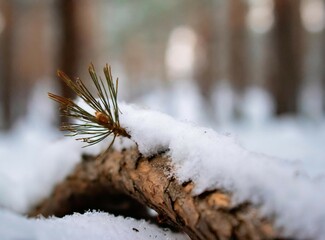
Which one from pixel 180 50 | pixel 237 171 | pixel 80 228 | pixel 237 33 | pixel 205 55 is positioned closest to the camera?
pixel 237 171

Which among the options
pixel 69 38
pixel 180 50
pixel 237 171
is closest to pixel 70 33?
pixel 69 38

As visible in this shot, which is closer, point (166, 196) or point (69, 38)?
point (166, 196)

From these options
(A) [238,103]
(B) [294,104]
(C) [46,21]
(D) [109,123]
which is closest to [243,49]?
(A) [238,103]

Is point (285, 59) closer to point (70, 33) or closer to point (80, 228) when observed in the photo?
point (70, 33)

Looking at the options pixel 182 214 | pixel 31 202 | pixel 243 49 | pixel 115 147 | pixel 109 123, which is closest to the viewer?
pixel 182 214

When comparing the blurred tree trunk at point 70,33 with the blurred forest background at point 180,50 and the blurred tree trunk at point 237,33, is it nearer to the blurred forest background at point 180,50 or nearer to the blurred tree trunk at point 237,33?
the blurred forest background at point 180,50

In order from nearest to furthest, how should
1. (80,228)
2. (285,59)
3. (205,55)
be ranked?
(80,228)
(285,59)
(205,55)

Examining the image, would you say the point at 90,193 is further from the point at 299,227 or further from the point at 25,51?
the point at 25,51
